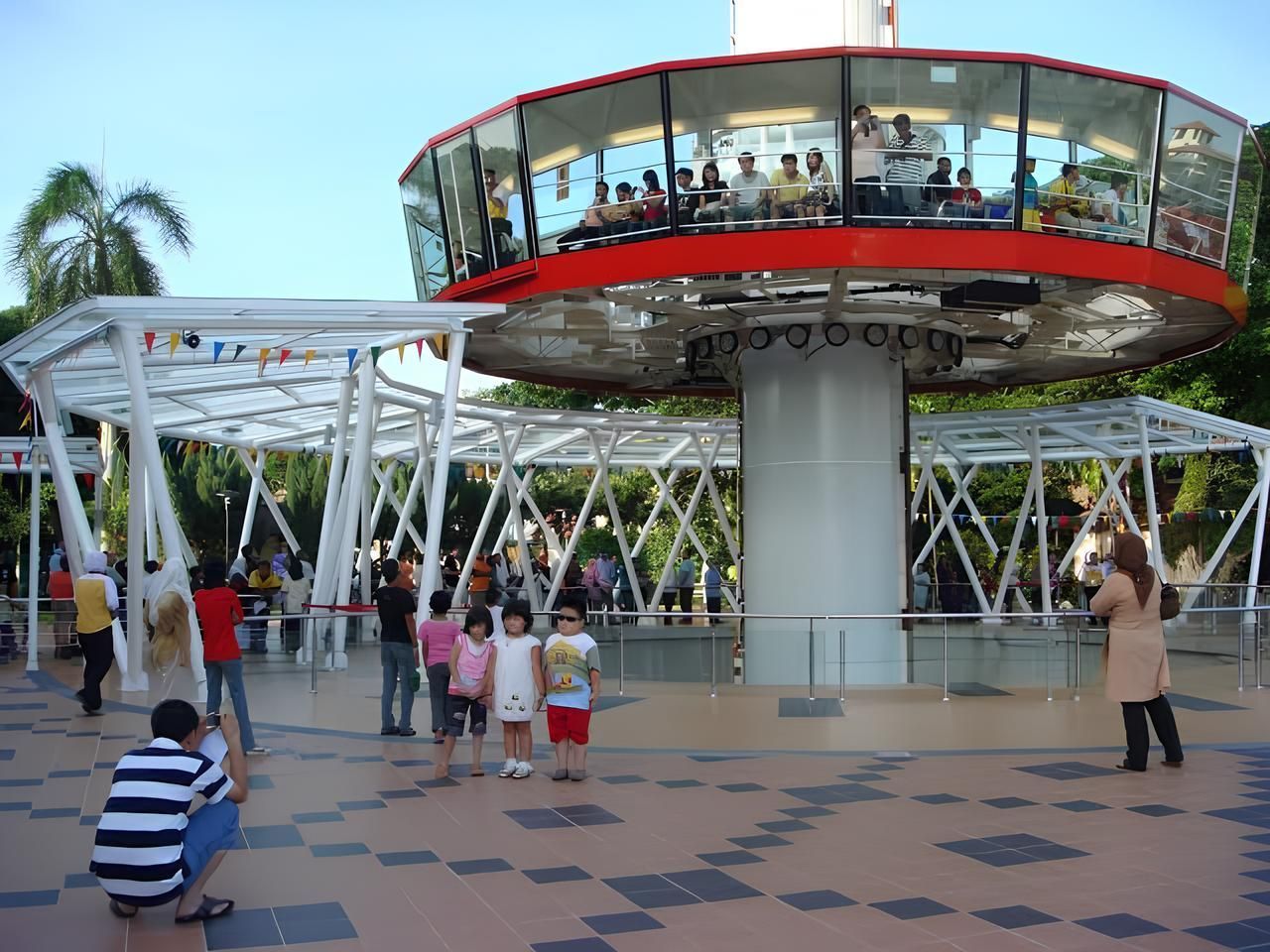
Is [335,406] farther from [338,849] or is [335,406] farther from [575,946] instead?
[575,946]

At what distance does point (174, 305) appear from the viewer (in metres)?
15.8

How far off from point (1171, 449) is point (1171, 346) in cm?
568

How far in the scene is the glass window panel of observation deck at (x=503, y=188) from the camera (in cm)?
2096

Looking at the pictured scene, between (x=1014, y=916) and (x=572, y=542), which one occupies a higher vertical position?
(x=572, y=542)

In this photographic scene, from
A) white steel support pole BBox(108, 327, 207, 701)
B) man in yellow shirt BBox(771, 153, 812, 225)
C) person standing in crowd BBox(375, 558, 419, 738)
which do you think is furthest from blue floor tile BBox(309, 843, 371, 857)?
man in yellow shirt BBox(771, 153, 812, 225)

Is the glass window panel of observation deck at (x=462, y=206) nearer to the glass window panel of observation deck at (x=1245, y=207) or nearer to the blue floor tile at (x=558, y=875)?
the glass window panel of observation deck at (x=1245, y=207)

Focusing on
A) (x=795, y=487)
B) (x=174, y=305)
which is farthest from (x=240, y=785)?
(x=795, y=487)

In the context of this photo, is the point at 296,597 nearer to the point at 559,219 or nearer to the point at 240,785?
the point at 559,219

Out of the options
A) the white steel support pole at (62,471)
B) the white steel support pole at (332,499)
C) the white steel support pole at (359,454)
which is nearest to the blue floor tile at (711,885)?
the white steel support pole at (359,454)

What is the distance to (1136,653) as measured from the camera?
11750 millimetres

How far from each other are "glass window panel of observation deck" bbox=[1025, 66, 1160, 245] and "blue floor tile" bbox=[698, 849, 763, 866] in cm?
1355

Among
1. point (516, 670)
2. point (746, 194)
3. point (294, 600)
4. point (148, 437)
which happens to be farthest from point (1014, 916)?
point (294, 600)

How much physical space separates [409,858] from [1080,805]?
508cm

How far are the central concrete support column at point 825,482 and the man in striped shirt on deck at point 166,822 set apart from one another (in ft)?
52.9
